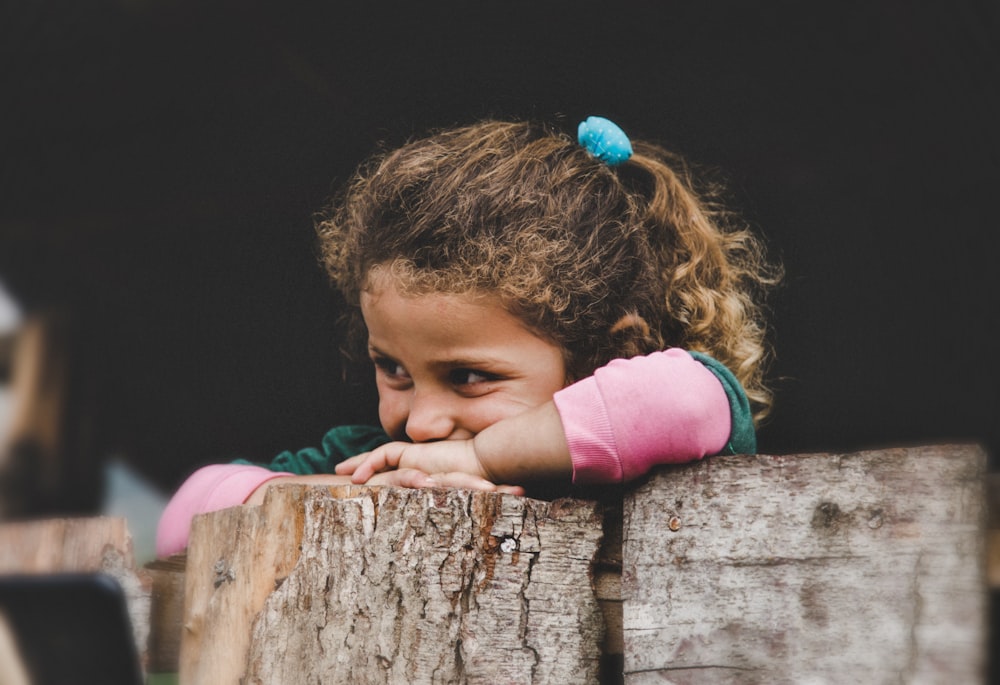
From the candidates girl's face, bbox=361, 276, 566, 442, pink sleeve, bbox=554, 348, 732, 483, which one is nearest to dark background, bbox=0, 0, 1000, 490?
girl's face, bbox=361, 276, 566, 442

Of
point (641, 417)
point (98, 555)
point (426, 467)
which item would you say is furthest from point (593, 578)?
point (98, 555)

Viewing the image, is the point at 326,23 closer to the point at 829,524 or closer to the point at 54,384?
the point at 54,384

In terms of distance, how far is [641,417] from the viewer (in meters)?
1.41

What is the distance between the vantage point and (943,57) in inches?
123

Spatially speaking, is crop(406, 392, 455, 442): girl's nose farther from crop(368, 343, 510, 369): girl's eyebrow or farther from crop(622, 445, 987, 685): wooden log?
crop(622, 445, 987, 685): wooden log

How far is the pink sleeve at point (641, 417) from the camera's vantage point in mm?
1376

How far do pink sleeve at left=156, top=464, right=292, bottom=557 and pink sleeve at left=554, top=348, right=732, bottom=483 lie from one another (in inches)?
24.9

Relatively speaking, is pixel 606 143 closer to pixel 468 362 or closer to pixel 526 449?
pixel 468 362

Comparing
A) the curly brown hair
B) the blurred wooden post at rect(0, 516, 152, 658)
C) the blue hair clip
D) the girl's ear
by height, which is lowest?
the blurred wooden post at rect(0, 516, 152, 658)

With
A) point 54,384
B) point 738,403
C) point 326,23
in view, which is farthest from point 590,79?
point 54,384

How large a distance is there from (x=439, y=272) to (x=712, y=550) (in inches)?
31.6

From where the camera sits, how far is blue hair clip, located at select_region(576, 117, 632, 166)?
2150 mm

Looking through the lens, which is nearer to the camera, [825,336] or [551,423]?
[551,423]

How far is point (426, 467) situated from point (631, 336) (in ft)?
2.00
